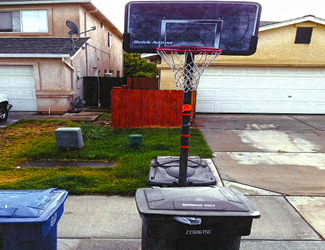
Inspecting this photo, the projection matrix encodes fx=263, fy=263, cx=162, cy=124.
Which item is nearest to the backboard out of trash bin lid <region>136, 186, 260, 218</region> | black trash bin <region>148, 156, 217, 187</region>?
black trash bin <region>148, 156, 217, 187</region>

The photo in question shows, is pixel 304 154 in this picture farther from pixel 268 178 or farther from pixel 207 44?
pixel 207 44

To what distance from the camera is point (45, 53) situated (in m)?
11.7

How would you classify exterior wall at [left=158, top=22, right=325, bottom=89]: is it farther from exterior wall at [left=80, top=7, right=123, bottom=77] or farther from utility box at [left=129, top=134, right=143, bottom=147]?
utility box at [left=129, top=134, right=143, bottom=147]

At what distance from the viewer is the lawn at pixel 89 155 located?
4.80 m

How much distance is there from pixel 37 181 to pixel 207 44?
4.15 metres

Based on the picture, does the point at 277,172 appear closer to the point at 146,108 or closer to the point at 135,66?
the point at 146,108

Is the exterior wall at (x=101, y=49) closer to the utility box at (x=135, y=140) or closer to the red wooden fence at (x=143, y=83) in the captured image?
the red wooden fence at (x=143, y=83)

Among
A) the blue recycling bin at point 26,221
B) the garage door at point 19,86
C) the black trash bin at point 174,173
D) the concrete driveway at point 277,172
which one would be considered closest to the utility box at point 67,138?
the black trash bin at point 174,173

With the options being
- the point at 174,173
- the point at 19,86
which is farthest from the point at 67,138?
the point at 19,86

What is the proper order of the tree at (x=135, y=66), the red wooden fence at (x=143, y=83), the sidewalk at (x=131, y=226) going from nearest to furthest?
the sidewalk at (x=131, y=226) → the red wooden fence at (x=143, y=83) → the tree at (x=135, y=66)

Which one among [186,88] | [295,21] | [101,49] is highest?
[295,21]

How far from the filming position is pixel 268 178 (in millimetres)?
5340

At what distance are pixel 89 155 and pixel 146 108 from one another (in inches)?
131

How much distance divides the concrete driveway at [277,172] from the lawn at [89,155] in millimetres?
912
